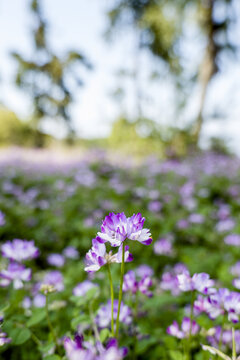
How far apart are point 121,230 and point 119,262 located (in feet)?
0.34

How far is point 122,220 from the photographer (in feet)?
2.24

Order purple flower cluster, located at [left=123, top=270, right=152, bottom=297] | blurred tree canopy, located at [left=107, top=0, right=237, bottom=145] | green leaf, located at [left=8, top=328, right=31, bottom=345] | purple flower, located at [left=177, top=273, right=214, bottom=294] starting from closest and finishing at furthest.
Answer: purple flower, located at [left=177, top=273, right=214, bottom=294] → green leaf, located at [left=8, top=328, right=31, bottom=345] → purple flower cluster, located at [left=123, top=270, right=152, bottom=297] → blurred tree canopy, located at [left=107, top=0, right=237, bottom=145]

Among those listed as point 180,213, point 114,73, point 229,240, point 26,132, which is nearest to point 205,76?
point 114,73

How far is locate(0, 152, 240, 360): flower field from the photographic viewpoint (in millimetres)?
838

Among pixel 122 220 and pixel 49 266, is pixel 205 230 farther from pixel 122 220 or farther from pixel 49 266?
pixel 122 220

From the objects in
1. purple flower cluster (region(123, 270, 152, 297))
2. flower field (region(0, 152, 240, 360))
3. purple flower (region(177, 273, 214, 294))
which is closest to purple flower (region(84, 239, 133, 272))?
flower field (region(0, 152, 240, 360))

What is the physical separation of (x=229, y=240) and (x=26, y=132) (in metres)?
17.6

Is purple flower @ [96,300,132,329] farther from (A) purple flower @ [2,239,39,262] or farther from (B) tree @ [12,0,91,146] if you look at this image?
(B) tree @ [12,0,91,146]

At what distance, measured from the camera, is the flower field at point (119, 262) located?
2.75 ft

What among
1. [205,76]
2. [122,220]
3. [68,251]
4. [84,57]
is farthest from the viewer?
[84,57]

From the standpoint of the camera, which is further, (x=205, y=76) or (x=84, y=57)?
(x=84, y=57)

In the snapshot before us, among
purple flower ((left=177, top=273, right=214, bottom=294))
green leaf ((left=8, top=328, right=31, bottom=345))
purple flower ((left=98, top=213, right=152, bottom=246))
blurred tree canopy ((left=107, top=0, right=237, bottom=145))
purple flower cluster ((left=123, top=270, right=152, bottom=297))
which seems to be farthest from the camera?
blurred tree canopy ((left=107, top=0, right=237, bottom=145))

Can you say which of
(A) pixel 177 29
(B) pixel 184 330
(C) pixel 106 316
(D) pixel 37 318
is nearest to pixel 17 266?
(D) pixel 37 318

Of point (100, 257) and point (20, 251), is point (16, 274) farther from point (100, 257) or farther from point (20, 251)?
point (100, 257)
